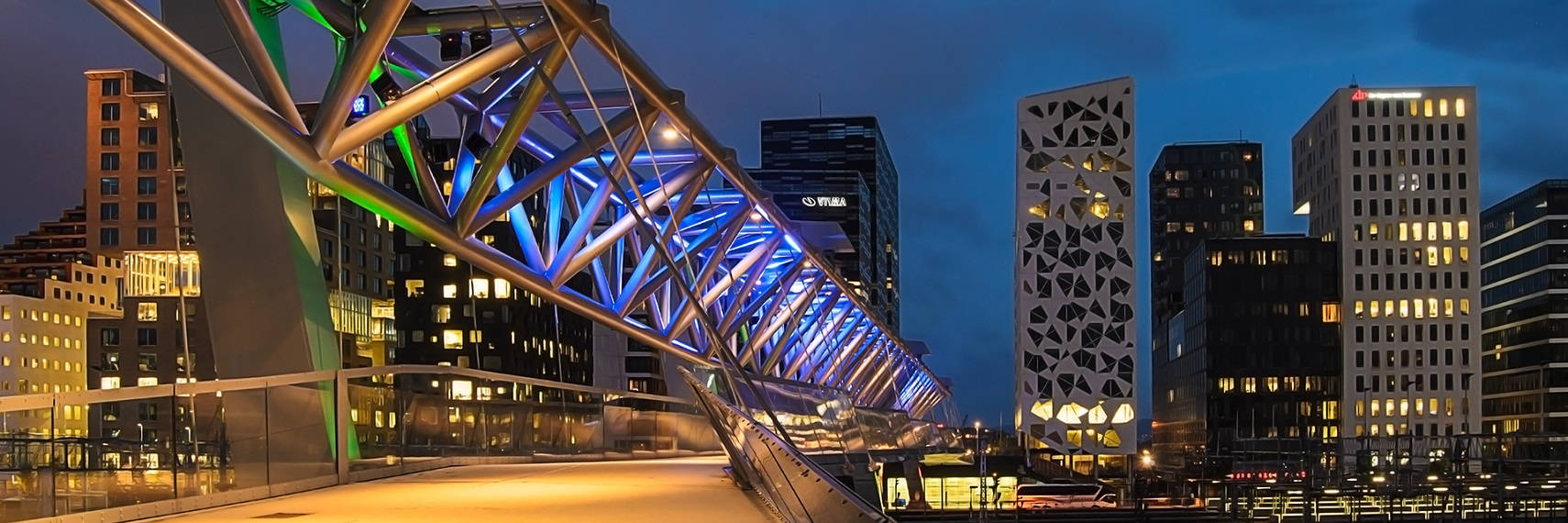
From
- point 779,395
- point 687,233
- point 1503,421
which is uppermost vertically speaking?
point 687,233

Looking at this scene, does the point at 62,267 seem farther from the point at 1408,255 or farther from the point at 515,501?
the point at 1408,255

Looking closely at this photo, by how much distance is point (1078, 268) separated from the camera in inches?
3669

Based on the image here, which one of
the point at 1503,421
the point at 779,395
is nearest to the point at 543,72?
the point at 779,395

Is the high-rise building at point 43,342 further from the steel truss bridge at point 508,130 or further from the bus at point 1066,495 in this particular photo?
the bus at point 1066,495

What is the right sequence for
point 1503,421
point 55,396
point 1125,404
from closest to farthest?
point 55,396 → point 1125,404 → point 1503,421

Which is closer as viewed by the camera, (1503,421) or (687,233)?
(687,233)

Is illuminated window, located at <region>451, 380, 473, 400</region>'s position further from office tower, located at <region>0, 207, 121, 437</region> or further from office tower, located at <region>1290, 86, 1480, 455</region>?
office tower, located at <region>1290, 86, 1480, 455</region>

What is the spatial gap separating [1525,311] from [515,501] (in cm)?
15584

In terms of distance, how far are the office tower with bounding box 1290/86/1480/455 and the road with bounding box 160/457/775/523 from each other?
128010 mm

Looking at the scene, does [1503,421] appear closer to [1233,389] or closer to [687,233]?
[1233,389]

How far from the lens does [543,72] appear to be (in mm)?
17031

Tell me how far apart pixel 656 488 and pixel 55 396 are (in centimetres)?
770

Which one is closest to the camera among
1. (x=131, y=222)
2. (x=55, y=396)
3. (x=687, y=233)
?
(x=55, y=396)

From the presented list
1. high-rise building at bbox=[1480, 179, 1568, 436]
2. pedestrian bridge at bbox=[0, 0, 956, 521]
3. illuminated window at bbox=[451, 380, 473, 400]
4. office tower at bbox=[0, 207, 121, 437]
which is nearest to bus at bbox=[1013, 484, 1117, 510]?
pedestrian bridge at bbox=[0, 0, 956, 521]
